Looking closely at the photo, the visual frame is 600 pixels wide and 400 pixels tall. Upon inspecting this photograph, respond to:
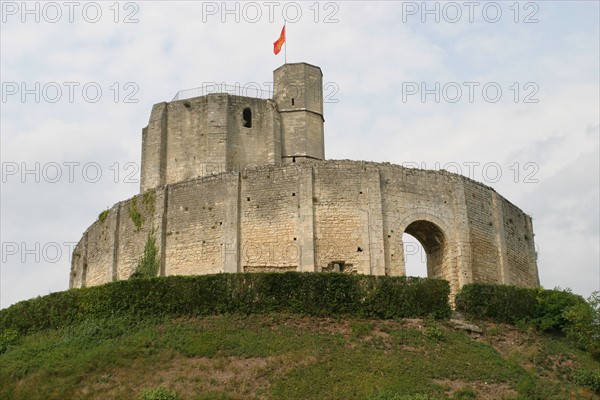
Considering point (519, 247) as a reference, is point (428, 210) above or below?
above

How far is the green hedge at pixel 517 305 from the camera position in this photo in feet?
91.8

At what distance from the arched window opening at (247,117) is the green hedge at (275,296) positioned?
43.1ft

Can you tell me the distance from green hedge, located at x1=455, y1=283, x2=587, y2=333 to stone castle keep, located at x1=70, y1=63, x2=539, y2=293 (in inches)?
178

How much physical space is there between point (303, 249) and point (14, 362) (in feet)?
37.8

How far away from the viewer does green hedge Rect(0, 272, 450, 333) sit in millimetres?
26750

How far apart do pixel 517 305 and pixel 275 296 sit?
26.4 feet

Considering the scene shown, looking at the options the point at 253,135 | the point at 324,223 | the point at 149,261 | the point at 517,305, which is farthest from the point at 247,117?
the point at 517,305

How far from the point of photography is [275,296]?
26828mm

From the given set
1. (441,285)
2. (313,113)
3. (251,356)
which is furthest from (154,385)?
(313,113)

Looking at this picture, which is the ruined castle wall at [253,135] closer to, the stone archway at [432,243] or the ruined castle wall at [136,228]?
the ruined castle wall at [136,228]

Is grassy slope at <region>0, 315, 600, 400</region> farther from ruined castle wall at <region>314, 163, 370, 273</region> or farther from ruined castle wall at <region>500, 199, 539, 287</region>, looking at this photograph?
ruined castle wall at <region>500, 199, 539, 287</region>

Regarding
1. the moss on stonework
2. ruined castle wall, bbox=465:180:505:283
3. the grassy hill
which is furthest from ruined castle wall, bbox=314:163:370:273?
the moss on stonework

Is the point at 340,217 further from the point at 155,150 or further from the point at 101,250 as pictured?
the point at 101,250

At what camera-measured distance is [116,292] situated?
27.8 m
